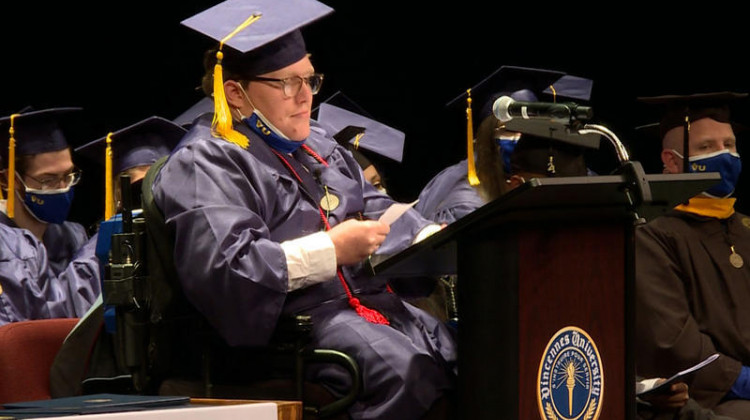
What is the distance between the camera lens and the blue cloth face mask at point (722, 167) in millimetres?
4055

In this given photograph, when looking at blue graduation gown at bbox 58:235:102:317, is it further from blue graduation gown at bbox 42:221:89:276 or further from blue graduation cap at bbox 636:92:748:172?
blue graduation cap at bbox 636:92:748:172

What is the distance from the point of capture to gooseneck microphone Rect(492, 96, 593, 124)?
222 cm

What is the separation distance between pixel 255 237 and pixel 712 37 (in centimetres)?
373

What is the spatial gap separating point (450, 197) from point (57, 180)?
182cm

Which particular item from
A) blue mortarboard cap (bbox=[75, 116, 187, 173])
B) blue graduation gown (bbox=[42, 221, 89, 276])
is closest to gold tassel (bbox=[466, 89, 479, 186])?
blue mortarboard cap (bbox=[75, 116, 187, 173])

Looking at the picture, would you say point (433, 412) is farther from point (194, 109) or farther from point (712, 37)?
point (712, 37)

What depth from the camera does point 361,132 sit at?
505 centimetres

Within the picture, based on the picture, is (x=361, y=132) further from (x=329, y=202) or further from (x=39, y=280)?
(x=329, y=202)

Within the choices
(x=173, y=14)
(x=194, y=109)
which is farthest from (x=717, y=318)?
(x=173, y=14)

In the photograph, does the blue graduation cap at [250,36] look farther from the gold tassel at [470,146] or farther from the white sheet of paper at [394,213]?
the gold tassel at [470,146]

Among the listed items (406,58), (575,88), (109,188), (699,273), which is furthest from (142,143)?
(699,273)

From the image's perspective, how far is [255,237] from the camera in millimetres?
2527

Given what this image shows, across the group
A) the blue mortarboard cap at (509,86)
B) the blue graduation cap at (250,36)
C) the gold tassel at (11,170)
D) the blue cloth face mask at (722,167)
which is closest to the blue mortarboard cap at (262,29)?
the blue graduation cap at (250,36)

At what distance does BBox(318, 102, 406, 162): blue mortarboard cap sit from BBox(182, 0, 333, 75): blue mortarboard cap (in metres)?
2.01
